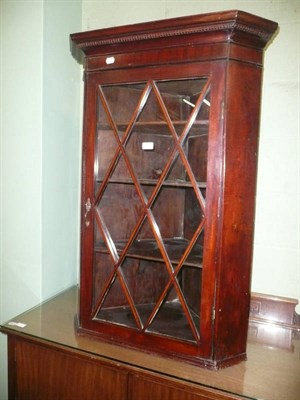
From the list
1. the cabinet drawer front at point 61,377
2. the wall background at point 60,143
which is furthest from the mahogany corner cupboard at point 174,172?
the wall background at point 60,143

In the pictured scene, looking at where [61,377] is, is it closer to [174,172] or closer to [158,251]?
[158,251]

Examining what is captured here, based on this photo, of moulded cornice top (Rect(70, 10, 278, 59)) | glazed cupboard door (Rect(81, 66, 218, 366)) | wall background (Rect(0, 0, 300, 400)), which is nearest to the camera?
moulded cornice top (Rect(70, 10, 278, 59))

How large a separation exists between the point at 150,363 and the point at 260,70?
104 centimetres

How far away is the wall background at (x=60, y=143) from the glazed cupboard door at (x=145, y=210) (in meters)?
0.35

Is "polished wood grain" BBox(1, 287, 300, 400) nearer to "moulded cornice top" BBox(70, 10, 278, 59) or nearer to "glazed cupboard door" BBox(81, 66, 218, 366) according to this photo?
"glazed cupboard door" BBox(81, 66, 218, 366)

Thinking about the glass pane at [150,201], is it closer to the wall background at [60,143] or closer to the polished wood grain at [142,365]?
the polished wood grain at [142,365]

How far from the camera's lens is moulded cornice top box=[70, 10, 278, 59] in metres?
1.08

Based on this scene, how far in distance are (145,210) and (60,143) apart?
26.8 inches

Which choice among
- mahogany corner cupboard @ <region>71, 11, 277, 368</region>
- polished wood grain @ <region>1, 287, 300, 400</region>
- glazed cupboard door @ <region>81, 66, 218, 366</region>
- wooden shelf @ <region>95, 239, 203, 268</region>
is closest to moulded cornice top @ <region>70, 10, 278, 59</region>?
mahogany corner cupboard @ <region>71, 11, 277, 368</region>

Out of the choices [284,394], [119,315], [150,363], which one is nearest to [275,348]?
[284,394]

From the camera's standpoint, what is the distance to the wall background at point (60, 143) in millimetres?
1470

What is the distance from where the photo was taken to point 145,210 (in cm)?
129

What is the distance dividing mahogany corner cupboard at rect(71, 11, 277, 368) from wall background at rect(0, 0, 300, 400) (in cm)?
31

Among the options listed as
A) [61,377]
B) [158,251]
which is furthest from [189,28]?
[61,377]
